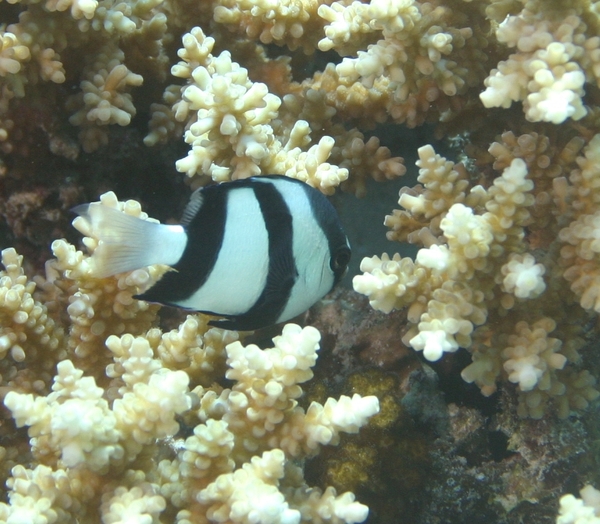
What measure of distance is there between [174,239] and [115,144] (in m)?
1.30

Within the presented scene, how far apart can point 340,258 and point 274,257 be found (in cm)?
24

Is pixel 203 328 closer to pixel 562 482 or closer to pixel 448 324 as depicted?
pixel 448 324

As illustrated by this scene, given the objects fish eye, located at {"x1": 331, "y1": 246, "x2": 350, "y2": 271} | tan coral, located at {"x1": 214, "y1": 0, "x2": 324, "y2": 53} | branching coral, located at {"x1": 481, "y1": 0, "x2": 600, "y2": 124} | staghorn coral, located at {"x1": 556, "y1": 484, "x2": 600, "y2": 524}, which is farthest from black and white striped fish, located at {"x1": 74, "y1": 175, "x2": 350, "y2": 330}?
tan coral, located at {"x1": 214, "y1": 0, "x2": 324, "y2": 53}

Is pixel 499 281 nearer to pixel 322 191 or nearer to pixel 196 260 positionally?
pixel 322 191

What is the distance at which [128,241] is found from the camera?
5.13 feet

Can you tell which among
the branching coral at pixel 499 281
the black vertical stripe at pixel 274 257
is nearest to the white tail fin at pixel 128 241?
the black vertical stripe at pixel 274 257

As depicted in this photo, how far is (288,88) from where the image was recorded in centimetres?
288

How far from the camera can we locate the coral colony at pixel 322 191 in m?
1.85

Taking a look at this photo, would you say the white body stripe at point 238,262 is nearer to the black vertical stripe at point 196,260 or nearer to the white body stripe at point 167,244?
the black vertical stripe at point 196,260

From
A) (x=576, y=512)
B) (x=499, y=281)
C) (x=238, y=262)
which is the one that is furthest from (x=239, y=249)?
(x=576, y=512)

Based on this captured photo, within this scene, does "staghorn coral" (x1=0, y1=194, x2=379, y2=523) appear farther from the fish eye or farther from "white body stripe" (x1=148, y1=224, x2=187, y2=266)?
"white body stripe" (x1=148, y1=224, x2=187, y2=266)

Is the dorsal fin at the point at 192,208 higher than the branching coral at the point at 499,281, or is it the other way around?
the dorsal fin at the point at 192,208

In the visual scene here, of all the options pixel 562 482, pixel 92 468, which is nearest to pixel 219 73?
pixel 92 468

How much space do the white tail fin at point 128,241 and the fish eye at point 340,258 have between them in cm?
50
